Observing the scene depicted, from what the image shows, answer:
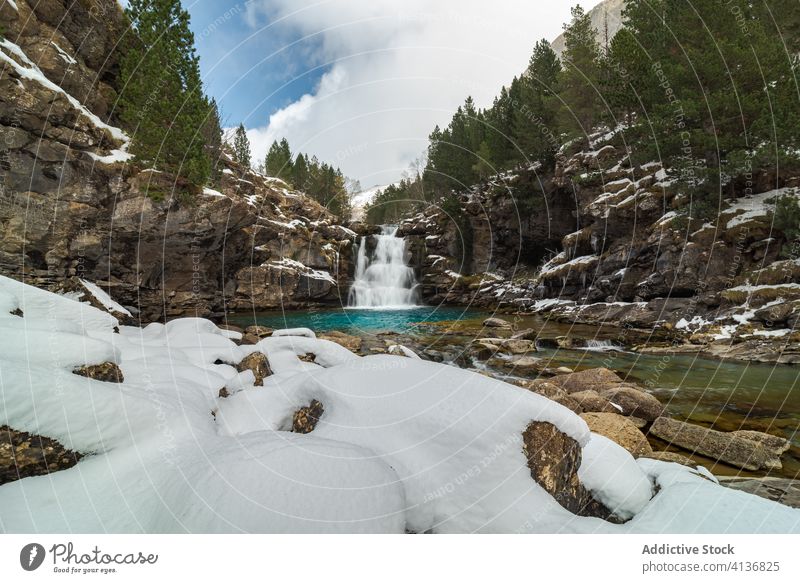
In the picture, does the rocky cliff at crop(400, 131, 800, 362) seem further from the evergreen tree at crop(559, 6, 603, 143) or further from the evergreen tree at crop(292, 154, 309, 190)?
the evergreen tree at crop(292, 154, 309, 190)

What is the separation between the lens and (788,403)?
8766mm

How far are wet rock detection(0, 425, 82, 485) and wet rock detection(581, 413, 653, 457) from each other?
6.91 m

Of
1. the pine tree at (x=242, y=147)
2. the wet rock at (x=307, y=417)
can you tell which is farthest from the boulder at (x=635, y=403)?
the pine tree at (x=242, y=147)

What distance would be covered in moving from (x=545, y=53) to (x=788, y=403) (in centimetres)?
4530

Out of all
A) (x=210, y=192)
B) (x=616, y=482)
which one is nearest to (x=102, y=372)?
(x=616, y=482)

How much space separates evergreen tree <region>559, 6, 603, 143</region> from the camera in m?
33.5

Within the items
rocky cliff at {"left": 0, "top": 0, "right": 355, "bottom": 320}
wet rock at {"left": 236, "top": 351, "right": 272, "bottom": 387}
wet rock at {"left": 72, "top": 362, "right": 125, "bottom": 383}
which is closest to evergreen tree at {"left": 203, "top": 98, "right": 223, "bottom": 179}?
rocky cliff at {"left": 0, "top": 0, "right": 355, "bottom": 320}

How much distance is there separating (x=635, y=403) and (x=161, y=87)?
27108 millimetres

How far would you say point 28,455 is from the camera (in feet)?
8.16

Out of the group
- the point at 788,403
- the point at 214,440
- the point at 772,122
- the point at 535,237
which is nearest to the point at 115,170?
the point at 214,440

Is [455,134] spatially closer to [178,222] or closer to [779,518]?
[178,222]

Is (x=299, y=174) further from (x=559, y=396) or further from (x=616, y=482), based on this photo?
(x=616, y=482)

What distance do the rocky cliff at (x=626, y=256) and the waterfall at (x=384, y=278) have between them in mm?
2466
